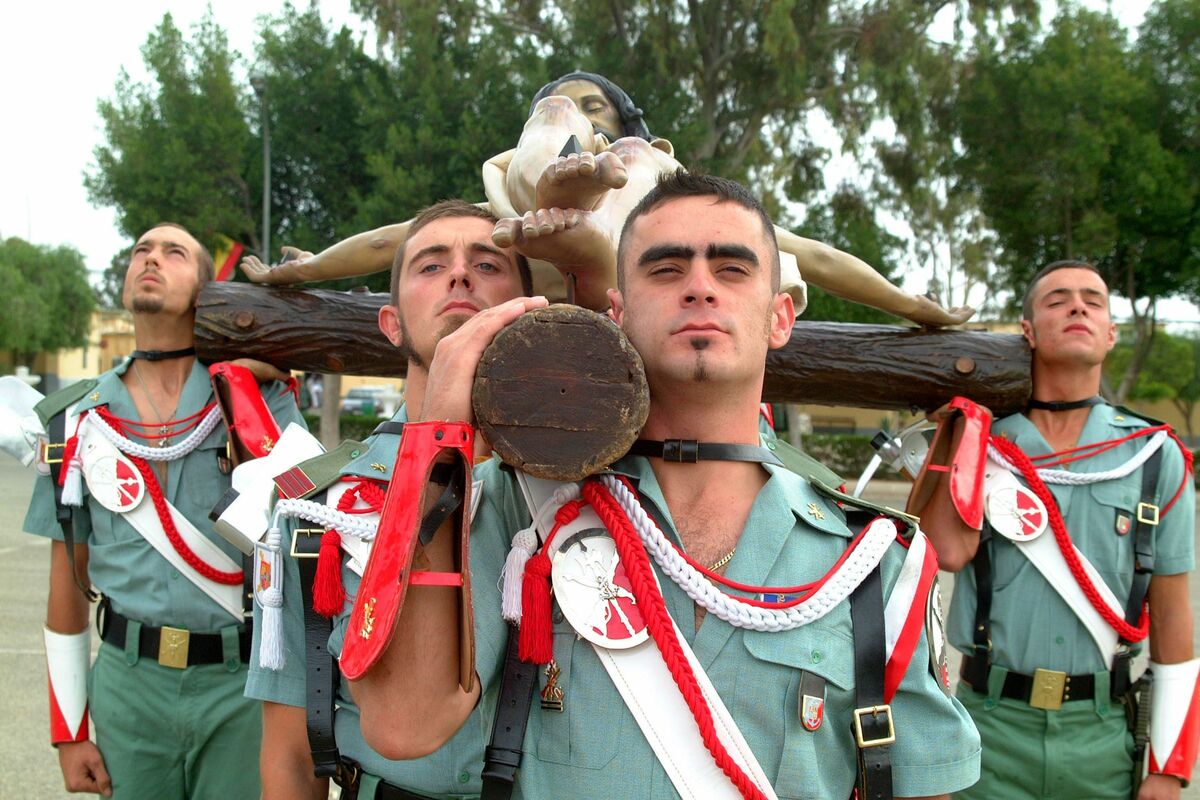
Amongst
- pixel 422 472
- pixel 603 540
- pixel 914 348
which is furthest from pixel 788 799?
pixel 914 348

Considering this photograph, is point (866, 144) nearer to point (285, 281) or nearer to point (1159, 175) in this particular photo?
point (1159, 175)

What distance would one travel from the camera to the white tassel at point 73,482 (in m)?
3.47

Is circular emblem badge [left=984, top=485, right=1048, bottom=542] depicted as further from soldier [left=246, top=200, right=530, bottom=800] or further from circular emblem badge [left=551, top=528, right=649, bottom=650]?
circular emblem badge [left=551, top=528, right=649, bottom=650]

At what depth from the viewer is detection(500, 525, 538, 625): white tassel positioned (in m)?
1.71

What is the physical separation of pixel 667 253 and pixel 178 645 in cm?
250

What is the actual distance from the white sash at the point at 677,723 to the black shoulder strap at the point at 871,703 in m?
0.17

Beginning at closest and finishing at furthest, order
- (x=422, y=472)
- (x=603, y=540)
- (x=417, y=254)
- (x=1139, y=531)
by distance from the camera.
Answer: (x=422, y=472) → (x=603, y=540) → (x=417, y=254) → (x=1139, y=531)

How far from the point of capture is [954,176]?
21156mm

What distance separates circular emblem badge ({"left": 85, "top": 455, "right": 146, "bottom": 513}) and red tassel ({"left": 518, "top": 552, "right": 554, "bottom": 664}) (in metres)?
2.33

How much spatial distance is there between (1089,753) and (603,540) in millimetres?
2644

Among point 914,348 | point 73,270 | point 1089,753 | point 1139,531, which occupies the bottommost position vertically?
point 1089,753

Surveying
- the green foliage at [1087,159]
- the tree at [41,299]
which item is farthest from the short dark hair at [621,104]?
the tree at [41,299]

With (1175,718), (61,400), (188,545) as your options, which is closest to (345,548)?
(188,545)

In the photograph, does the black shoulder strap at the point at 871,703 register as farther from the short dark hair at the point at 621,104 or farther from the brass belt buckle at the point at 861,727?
the short dark hair at the point at 621,104
